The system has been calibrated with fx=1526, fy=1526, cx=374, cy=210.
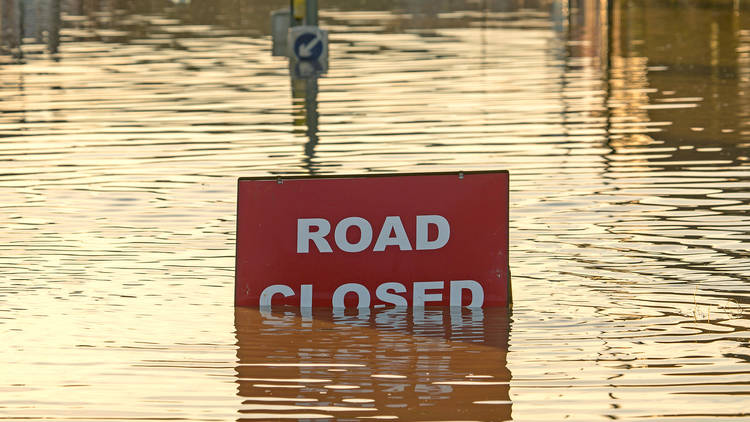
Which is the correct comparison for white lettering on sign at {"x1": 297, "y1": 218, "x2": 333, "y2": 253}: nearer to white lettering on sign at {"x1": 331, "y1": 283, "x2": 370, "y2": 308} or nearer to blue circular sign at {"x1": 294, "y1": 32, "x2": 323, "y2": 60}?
white lettering on sign at {"x1": 331, "y1": 283, "x2": 370, "y2": 308}

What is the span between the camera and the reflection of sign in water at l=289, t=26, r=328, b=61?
26.5 meters

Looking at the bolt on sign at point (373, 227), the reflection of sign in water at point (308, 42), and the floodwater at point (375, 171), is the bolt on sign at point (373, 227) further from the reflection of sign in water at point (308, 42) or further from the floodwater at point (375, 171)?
the reflection of sign in water at point (308, 42)

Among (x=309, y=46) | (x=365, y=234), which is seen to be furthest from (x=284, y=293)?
(x=309, y=46)

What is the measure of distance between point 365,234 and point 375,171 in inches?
231

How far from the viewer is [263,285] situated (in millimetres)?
9352

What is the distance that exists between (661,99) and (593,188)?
842 centimetres

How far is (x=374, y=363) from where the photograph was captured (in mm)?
8234

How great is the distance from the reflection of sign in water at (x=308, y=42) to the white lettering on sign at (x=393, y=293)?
17.3 meters

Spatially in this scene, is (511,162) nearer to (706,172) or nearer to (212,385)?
(706,172)

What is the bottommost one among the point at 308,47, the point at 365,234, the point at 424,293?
the point at 424,293

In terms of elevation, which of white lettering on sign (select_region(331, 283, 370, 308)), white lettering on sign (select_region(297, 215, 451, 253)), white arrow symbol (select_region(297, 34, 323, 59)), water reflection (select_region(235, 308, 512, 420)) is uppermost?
white arrow symbol (select_region(297, 34, 323, 59))

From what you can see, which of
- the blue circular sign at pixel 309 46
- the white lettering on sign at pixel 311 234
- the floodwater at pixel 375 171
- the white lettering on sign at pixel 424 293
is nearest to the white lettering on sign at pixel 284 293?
the floodwater at pixel 375 171

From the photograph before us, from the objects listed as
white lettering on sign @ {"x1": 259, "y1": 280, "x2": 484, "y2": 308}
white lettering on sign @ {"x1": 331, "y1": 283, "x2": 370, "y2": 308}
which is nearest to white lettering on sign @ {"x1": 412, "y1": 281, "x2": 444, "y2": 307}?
white lettering on sign @ {"x1": 259, "y1": 280, "x2": 484, "y2": 308}

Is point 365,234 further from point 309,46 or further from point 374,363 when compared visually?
point 309,46
